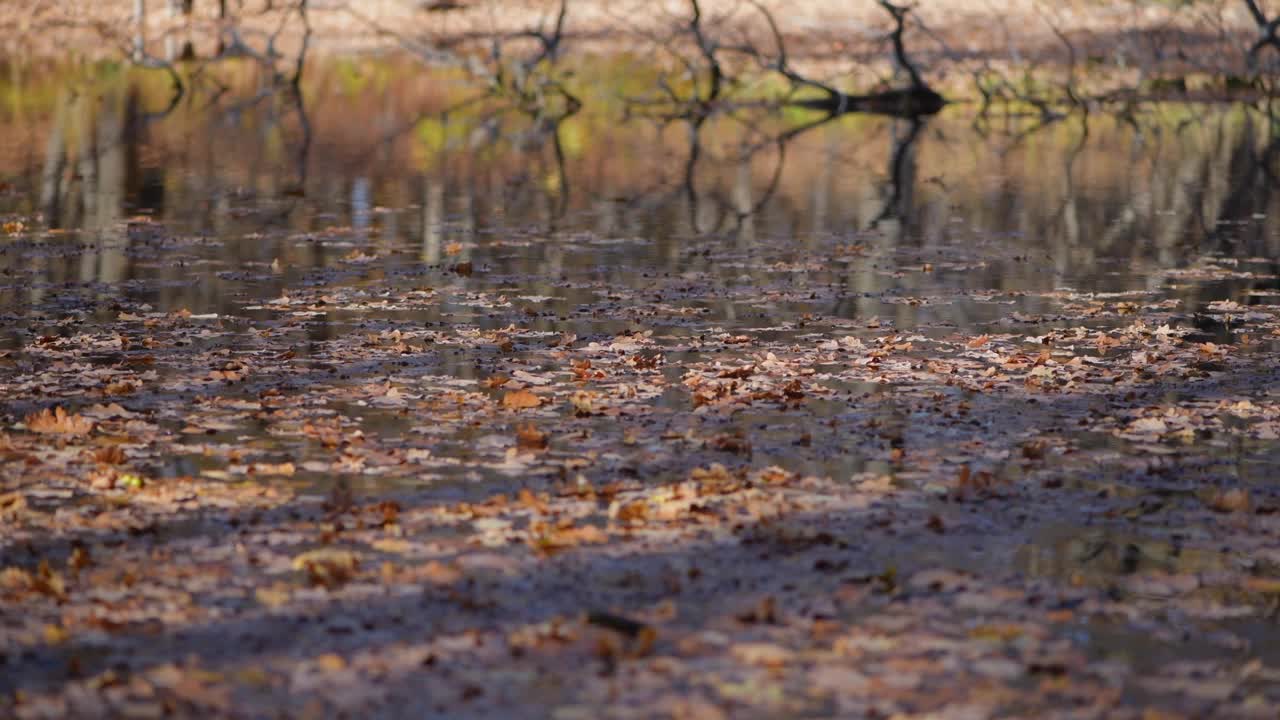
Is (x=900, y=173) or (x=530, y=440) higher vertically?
(x=900, y=173)

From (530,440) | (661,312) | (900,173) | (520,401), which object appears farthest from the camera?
(900,173)

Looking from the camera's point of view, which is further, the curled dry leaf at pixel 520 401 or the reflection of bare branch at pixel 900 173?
the reflection of bare branch at pixel 900 173

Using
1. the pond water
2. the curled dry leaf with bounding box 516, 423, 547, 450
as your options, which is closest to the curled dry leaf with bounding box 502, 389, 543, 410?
the pond water

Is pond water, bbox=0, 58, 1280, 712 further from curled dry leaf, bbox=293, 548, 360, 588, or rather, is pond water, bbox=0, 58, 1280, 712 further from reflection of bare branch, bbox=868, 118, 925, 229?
curled dry leaf, bbox=293, 548, 360, 588

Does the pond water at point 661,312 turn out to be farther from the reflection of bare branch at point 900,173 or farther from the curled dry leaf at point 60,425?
the curled dry leaf at point 60,425

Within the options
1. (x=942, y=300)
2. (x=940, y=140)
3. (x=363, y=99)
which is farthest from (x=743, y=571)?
(x=363, y=99)

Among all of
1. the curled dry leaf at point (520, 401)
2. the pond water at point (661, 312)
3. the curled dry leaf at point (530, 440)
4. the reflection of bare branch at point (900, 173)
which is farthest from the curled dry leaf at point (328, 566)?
the reflection of bare branch at point (900, 173)

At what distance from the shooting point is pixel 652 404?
958 cm

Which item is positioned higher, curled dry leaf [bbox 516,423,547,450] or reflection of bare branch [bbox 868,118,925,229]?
reflection of bare branch [bbox 868,118,925,229]

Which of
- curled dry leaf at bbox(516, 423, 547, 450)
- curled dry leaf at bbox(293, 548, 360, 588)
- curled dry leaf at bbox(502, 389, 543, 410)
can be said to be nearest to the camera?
curled dry leaf at bbox(293, 548, 360, 588)

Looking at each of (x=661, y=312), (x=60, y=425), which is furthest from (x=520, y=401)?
(x=661, y=312)

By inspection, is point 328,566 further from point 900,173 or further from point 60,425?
point 900,173

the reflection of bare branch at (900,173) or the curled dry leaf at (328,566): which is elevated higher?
the reflection of bare branch at (900,173)

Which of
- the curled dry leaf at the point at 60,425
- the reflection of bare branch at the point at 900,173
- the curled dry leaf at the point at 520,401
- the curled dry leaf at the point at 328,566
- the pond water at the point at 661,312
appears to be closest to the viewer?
the curled dry leaf at the point at 328,566
